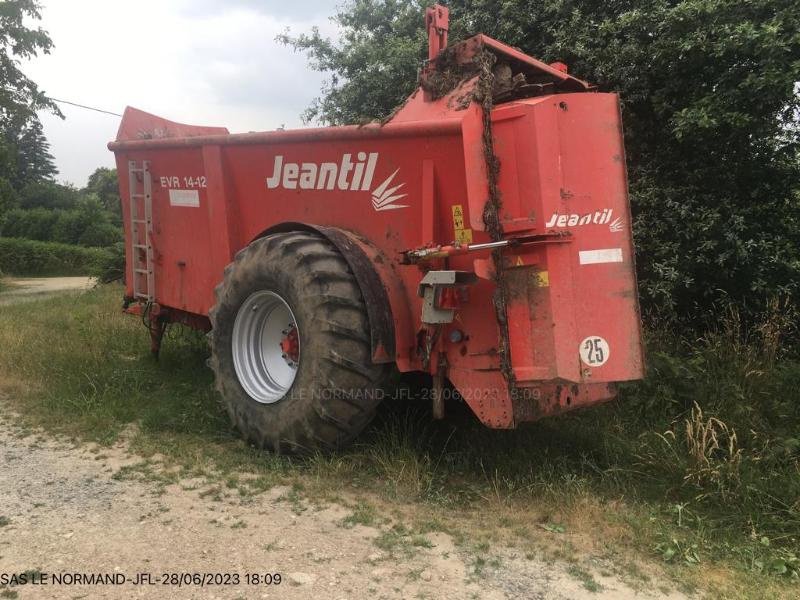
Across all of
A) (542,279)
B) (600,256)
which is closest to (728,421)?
(600,256)

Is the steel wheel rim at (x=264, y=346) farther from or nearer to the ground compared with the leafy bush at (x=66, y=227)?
nearer to the ground

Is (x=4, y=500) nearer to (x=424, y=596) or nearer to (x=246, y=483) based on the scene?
(x=246, y=483)

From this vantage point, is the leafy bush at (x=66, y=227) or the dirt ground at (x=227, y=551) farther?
the leafy bush at (x=66, y=227)

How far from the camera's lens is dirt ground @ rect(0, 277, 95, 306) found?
16141 millimetres

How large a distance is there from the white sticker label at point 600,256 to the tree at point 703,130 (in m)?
1.83

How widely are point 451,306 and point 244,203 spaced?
215cm

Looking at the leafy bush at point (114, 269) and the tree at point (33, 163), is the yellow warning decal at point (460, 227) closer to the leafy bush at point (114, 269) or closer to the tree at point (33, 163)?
the leafy bush at point (114, 269)

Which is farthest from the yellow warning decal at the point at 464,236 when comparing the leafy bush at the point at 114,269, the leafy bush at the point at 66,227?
the leafy bush at the point at 66,227

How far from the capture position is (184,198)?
5.30 m

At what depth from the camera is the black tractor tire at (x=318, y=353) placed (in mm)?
3469

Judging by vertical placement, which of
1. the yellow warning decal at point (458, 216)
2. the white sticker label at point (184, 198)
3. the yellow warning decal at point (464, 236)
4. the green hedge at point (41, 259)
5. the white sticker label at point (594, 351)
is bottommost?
the white sticker label at point (594, 351)

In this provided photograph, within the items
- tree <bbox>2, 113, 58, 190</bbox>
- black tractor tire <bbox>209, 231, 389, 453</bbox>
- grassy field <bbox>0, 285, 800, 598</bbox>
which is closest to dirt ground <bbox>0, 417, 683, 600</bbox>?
grassy field <bbox>0, 285, 800, 598</bbox>

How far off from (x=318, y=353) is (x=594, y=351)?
1.45 meters

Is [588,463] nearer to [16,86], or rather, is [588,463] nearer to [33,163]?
[16,86]
